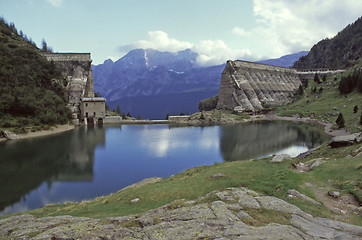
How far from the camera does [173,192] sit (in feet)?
52.0

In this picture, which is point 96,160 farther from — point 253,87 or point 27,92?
point 253,87

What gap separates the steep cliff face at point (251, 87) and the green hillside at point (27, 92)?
73.8 metres

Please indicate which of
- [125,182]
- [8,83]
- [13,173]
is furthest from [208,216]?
[8,83]

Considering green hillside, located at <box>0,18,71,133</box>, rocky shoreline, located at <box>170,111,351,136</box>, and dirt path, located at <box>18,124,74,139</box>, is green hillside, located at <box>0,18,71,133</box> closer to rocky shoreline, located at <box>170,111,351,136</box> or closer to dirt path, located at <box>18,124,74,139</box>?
dirt path, located at <box>18,124,74,139</box>

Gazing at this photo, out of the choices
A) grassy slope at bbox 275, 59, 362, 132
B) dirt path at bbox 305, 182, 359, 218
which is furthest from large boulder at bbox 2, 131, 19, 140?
grassy slope at bbox 275, 59, 362, 132

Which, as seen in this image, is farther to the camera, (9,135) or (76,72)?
(76,72)

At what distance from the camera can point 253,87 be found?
114m

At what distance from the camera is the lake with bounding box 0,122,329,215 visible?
24.0m

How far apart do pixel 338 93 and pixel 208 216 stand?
351 feet

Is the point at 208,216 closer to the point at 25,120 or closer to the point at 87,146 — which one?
the point at 87,146

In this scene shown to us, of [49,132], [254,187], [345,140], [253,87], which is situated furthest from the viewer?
[253,87]

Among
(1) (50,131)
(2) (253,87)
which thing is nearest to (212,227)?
(1) (50,131)

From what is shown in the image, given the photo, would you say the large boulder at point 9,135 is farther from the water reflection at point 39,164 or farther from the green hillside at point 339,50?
the green hillside at point 339,50

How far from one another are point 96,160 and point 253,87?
97003 millimetres
